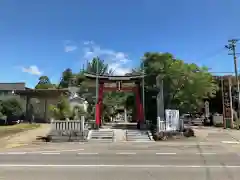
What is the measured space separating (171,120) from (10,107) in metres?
23.7

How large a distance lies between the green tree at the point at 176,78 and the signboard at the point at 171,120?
6069 millimetres

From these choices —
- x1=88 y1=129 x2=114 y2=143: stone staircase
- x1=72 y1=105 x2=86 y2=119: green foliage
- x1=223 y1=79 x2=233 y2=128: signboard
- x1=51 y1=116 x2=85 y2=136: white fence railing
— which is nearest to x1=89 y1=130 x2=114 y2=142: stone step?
x1=88 y1=129 x2=114 y2=143: stone staircase

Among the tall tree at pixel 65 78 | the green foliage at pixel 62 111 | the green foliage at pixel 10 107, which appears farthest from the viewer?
the tall tree at pixel 65 78

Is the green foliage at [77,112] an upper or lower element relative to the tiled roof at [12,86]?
lower

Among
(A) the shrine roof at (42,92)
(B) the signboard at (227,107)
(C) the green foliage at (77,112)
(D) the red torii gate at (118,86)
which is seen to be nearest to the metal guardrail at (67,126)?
(C) the green foliage at (77,112)

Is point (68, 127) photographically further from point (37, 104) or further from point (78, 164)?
point (37, 104)

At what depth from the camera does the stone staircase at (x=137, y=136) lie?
68.8ft

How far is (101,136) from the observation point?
21.6 metres

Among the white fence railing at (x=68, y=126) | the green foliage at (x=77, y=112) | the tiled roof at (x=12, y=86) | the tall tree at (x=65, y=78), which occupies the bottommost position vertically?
the white fence railing at (x=68, y=126)

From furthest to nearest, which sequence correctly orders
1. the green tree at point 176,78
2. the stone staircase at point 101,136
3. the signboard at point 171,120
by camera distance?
the green tree at point 176,78
the signboard at point 171,120
the stone staircase at point 101,136

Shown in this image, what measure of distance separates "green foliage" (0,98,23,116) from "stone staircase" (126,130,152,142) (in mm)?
20636

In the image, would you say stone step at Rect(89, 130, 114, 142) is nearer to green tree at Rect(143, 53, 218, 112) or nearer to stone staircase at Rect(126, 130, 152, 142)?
stone staircase at Rect(126, 130, 152, 142)

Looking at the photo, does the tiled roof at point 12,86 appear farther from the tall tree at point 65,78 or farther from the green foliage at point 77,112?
the green foliage at point 77,112

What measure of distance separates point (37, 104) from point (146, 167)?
36.9 m
